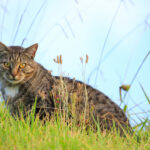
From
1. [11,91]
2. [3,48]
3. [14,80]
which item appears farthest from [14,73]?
[3,48]

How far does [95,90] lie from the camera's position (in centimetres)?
485

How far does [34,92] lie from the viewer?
4.47 metres

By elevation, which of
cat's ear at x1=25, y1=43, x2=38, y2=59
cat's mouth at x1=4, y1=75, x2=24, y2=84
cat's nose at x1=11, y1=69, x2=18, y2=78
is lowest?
cat's mouth at x1=4, y1=75, x2=24, y2=84

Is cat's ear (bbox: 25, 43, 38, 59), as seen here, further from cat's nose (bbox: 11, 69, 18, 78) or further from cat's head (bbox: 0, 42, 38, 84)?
cat's nose (bbox: 11, 69, 18, 78)

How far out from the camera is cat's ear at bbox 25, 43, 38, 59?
4.41 m

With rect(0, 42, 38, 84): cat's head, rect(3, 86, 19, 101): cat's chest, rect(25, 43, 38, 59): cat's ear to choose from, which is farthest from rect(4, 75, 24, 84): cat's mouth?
rect(25, 43, 38, 59): cat's ear

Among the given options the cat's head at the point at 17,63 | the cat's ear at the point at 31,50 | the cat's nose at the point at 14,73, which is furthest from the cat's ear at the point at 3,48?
the cat's nose at the point at 14,73

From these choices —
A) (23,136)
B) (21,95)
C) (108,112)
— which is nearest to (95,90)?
(108,112)

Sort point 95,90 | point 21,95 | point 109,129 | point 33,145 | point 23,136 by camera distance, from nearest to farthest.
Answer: point 33,145 → point 23,136 → point 109,129 → point 21,95 → point 95,90

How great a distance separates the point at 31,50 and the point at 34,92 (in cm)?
73

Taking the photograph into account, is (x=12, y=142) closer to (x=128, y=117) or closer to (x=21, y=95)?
(x=21, y=95)

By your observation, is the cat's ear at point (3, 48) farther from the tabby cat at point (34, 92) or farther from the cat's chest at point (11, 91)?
the cat's chest at point (11, 91)

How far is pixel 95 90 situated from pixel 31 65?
A: 127 cm

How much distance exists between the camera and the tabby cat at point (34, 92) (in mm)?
4285
